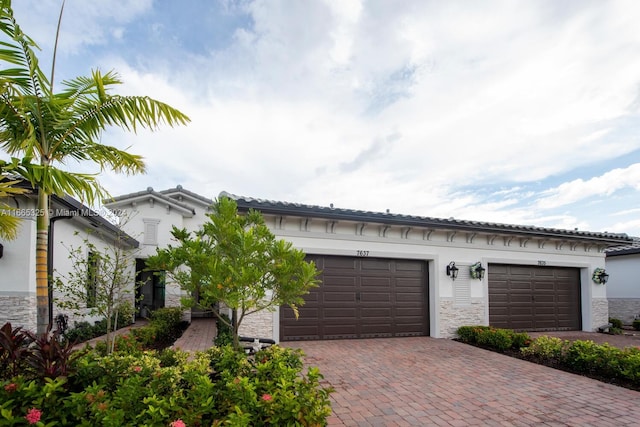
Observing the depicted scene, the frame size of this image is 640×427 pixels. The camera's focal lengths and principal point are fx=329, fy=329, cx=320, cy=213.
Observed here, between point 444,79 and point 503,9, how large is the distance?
6.89ft

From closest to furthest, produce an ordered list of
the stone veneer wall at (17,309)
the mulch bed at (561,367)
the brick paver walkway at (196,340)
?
the mulch bed at (561,367) → the stone veneer wall at (17,309) → the brick paver walkway at (196,340)

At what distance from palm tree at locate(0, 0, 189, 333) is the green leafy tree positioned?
129 centimetres

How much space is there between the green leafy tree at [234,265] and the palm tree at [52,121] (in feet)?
4.24

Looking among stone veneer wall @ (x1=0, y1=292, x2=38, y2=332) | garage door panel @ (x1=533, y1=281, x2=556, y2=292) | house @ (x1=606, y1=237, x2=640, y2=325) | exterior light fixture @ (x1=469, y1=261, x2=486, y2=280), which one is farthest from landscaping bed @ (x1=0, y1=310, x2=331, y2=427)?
house @ (x1=606, y1=237, x2=640, y2=325)

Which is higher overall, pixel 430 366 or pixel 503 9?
pixel 503 9

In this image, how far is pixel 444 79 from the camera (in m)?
9.09

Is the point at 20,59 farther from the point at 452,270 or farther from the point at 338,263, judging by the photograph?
the point at 452,270

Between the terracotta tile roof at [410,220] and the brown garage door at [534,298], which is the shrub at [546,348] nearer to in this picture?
the brown garage door at [534,298]

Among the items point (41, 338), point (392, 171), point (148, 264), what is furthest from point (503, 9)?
point (41, 338)

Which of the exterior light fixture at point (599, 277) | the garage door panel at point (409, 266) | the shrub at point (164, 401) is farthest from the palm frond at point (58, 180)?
the exterior light fixture at point (599, 277)

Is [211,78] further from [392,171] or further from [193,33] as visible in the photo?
[392,171]

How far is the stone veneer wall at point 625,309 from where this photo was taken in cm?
1485

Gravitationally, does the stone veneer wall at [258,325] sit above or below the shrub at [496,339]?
above

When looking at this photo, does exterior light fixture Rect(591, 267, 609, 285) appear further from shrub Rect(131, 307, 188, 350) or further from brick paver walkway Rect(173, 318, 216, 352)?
shrub Rect(131, 307, 188, 350)
